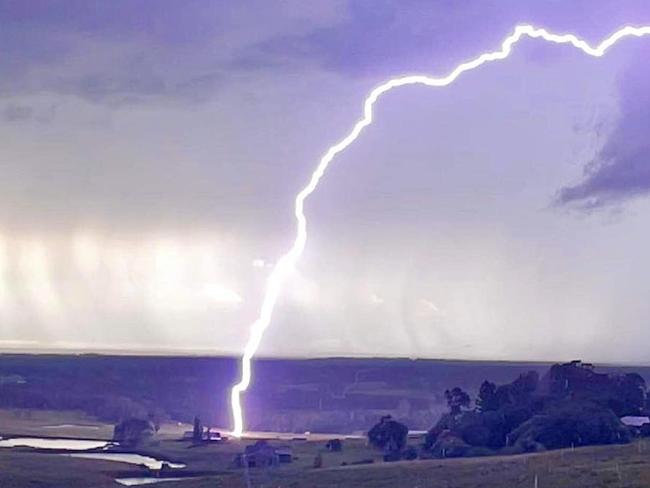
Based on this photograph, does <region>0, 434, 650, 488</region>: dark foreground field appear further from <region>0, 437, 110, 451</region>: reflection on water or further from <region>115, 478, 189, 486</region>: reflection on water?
<region>0, 437, 110, 451</region>: reflection on water

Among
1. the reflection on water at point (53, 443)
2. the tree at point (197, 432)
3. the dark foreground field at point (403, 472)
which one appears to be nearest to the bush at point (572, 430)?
the dark foreground field at point (403, 472)

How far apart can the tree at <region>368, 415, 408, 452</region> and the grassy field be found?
1004mm

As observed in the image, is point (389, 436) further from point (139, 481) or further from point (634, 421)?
point (139, 481)

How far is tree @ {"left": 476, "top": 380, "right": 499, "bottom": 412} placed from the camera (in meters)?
81.7

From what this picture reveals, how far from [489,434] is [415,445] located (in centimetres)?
559

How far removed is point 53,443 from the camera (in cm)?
10300

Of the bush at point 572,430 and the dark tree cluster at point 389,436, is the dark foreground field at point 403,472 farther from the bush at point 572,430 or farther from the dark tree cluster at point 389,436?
the bush at point 572,430

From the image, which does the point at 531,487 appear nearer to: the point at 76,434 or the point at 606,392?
the point at 606,392

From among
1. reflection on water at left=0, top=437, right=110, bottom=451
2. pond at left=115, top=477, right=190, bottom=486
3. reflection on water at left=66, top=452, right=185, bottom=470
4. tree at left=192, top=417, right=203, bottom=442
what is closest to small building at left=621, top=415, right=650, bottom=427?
pond at left=115, top=477, right=190, bottom=486

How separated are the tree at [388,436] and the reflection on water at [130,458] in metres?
11.8

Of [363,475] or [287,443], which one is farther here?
[287,443]

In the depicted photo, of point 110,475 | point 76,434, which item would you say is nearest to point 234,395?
point 110,475

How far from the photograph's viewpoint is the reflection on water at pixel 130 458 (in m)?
82.9

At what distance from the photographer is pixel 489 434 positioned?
7550 cm
